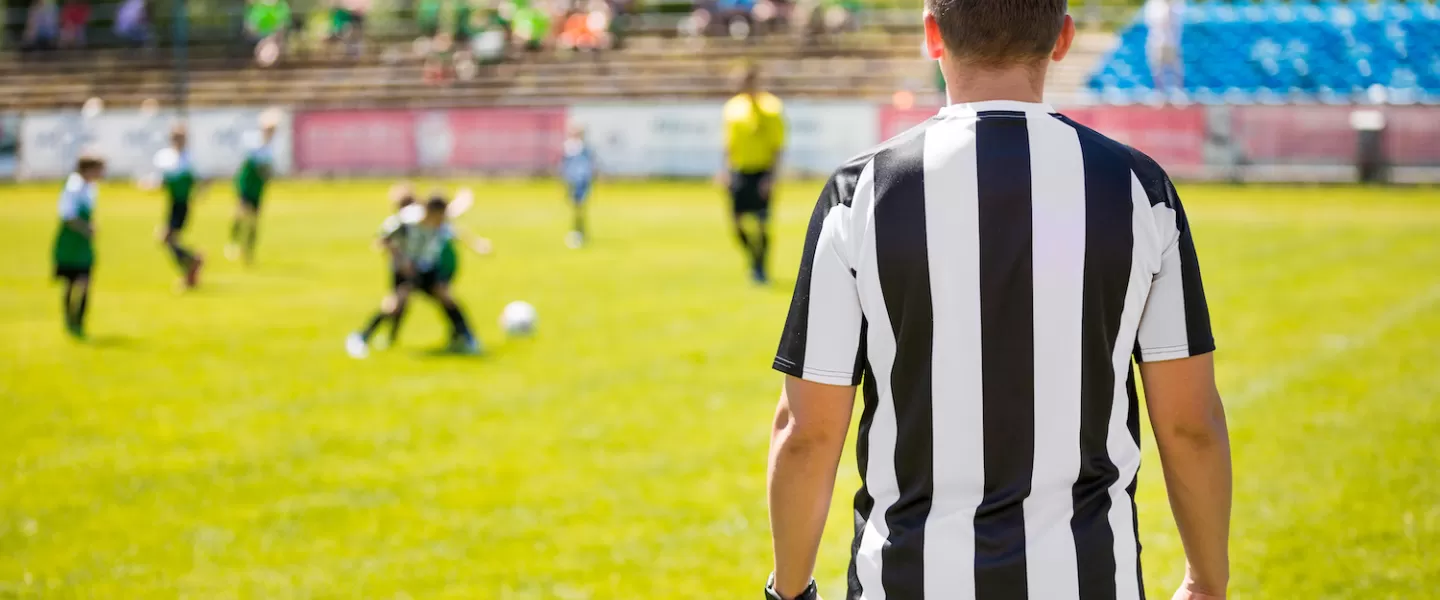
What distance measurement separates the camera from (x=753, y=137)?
14109 mm

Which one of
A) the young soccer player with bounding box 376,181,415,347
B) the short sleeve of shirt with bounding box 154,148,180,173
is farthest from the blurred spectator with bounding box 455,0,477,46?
the young soccer player with bounding box 376,181,415,347

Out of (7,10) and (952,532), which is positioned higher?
(7,10)

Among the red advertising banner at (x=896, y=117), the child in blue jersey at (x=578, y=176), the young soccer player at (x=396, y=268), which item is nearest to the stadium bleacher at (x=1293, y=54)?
the red advertising banner at (x=896, y=117)

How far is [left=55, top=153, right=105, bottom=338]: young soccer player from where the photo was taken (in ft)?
40.1

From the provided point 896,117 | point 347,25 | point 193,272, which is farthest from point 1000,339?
point 347,25

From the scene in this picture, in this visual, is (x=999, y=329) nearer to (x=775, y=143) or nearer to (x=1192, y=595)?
(x=1192, y=595)

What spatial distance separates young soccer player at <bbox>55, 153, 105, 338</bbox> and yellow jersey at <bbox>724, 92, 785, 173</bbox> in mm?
6254

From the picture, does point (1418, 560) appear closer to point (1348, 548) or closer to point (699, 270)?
point (1348, 548)

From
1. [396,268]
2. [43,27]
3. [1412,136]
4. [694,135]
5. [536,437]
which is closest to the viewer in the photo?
[536,437]

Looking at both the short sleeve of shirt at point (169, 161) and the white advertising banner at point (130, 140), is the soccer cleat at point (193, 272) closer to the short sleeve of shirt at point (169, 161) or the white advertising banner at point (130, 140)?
the short sleeve of shirt at point (169, 161)

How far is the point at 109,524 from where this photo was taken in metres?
6.56

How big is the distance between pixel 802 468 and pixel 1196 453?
0.67 metres

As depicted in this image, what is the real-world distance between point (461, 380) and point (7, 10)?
39.2 m

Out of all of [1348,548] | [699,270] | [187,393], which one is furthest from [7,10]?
[1348,548]
